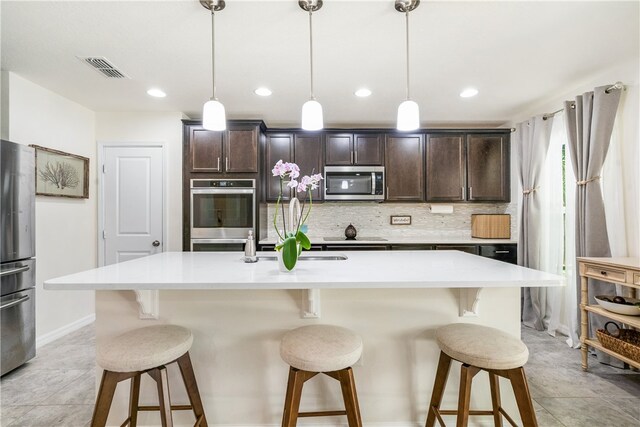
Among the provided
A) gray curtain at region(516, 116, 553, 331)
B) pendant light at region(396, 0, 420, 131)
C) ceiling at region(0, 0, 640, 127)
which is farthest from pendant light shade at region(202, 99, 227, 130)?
gray curtain at region(516, 116, 553, 331)

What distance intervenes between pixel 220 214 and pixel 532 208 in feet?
11.3

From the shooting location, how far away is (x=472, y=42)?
2.15m

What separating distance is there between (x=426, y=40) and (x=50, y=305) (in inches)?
158

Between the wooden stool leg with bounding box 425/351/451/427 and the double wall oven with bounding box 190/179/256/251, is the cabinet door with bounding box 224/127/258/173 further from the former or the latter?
the wooden stool leg with bounding box 425/351/451/427

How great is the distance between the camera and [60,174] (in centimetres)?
312

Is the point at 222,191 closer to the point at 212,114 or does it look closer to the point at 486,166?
the point at 212,114

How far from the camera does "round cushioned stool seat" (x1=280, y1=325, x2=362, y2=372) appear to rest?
1265mm

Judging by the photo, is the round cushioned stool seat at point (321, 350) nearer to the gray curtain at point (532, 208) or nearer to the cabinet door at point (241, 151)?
the cabinet door at point (241, 151)

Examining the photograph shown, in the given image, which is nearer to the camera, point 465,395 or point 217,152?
point 465,395

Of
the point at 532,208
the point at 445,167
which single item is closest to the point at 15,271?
the point at 445,167

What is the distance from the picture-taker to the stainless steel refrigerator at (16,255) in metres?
2.28

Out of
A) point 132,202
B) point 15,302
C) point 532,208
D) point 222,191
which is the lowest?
point 15,302

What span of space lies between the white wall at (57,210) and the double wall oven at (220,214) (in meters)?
1.18

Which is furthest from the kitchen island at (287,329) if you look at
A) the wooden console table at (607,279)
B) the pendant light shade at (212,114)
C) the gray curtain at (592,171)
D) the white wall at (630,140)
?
the white wall at (630,140)
